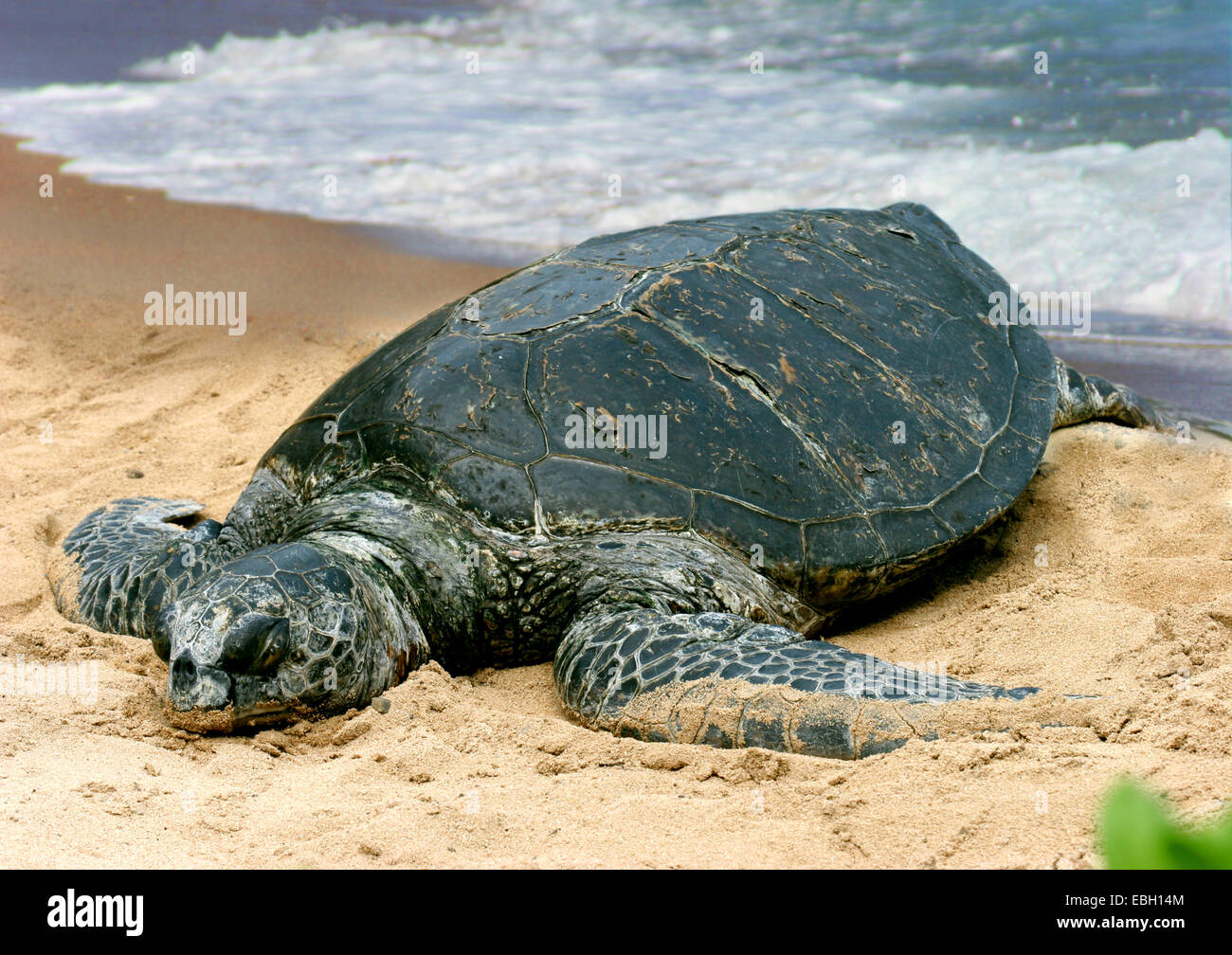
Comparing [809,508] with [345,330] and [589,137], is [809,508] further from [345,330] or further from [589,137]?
[589,137]

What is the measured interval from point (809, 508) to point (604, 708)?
1202 mm

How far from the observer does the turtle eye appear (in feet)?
9.36

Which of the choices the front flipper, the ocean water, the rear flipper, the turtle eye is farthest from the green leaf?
the ocean water

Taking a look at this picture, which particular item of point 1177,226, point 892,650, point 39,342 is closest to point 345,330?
point 39,342

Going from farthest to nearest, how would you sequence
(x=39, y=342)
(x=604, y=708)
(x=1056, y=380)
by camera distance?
1. (x=39, y=342)
2. (x=1056, y=380)
3. (x=604, y=708)

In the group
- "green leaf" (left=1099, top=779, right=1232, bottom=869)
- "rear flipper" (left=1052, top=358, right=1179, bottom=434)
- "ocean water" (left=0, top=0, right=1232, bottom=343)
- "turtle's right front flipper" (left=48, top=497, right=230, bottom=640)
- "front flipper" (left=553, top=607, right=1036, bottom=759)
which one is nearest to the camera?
"green leaf" (left=1099, top=779, right=1232, bottom=869)

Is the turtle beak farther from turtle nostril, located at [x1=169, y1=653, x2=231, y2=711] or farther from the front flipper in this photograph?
the front flipper

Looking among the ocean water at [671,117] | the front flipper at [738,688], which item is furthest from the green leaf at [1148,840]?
the ocean water at [671,117]

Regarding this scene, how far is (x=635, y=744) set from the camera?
2900mm

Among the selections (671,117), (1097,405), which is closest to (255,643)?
(1097,405)

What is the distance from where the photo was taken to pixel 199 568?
154 inches

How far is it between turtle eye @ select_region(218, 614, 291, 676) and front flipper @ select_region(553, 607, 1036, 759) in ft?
2.85

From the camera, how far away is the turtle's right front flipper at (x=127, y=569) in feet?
12.5

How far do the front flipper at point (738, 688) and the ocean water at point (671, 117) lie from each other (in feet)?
20.5
